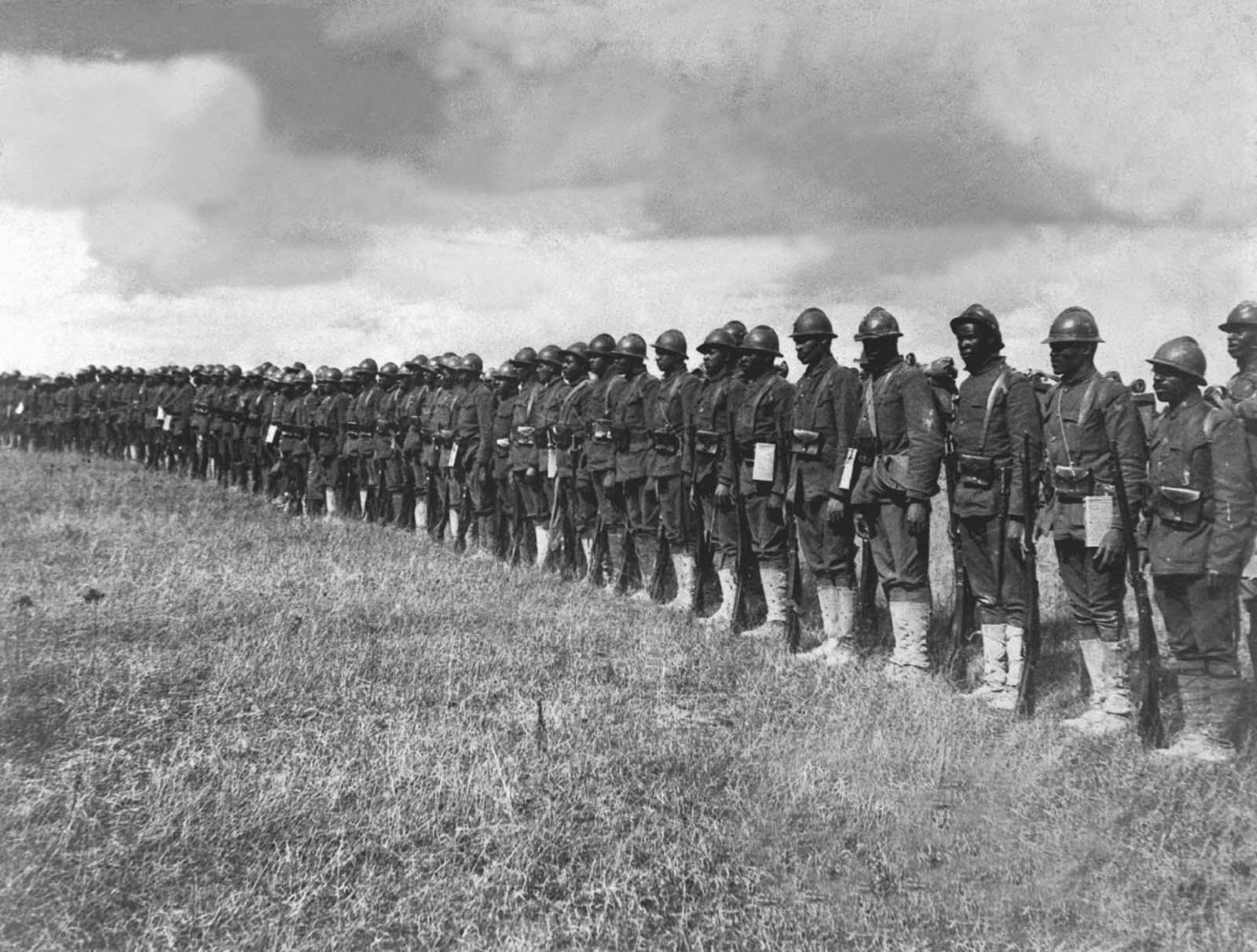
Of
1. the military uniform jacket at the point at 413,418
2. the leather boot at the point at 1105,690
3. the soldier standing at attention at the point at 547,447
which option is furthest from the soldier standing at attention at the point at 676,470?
the military uniform jacket at the point at 413,418

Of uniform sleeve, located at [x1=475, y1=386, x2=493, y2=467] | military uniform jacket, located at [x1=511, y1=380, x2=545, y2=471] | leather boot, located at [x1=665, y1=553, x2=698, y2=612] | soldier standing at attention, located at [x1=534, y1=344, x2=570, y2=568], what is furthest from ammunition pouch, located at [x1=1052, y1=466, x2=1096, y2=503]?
uniform sleeve, located at [x1=475, y1=386, x2=493, y2=467]

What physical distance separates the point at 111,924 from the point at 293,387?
1578 centimetres

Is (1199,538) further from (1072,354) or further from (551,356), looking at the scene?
(551,356)

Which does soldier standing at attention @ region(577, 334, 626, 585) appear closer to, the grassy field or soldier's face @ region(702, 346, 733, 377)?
soldier's face @ region(702, 346, 733, 377)

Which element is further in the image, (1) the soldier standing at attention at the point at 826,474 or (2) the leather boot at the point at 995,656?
(1) the soldier standing at attention at the point at 826,474

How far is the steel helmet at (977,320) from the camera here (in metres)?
7.24

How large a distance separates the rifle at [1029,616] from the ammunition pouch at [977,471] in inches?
13.7

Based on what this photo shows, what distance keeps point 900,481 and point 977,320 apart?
133 centimetres

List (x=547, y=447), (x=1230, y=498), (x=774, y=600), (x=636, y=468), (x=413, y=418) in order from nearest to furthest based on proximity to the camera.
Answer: (x=1230, y=498), (x=774, y=600), (x=636, y=468), (x=547, y=447), (x=413, y=418)

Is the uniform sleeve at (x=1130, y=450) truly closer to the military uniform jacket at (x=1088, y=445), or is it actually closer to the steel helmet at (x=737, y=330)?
the military uniform jacket at (x=1088, y=445)

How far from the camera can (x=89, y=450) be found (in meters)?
28.2

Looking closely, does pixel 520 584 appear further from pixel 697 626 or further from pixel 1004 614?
pixel 1004 614

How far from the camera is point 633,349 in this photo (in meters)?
11.3

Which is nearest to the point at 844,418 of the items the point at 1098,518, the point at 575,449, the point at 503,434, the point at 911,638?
the point at 911,638
